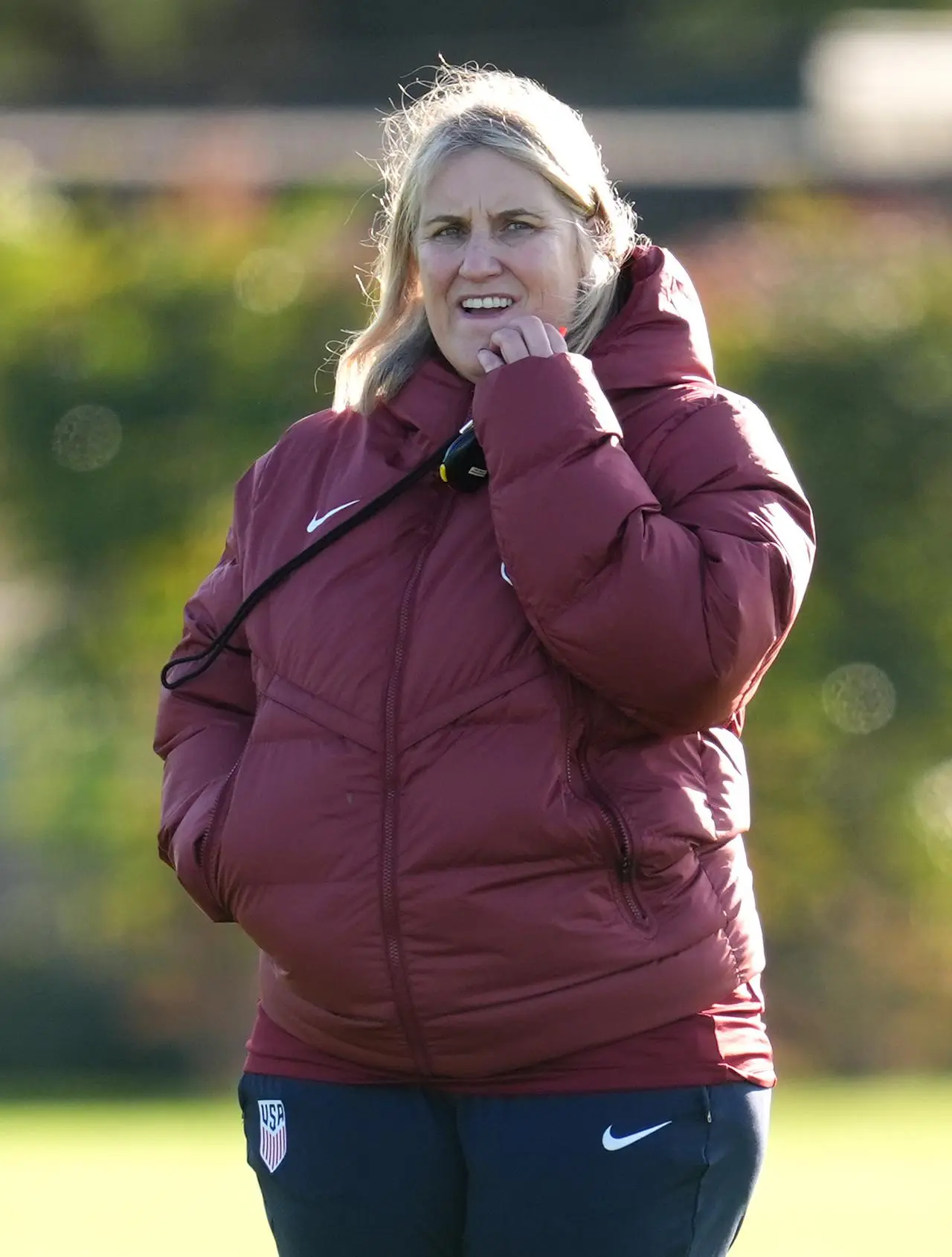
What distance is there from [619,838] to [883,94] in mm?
15314

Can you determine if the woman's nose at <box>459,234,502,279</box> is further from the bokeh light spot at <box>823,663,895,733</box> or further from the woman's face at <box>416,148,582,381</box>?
the bokeh light spot at <box>823,663,895,733</box>

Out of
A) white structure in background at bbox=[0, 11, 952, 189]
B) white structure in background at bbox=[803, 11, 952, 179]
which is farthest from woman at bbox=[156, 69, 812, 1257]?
white structure in background at bbox=[803, 11, 952, 179]

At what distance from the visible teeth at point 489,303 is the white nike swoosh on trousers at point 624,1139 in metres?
0.97

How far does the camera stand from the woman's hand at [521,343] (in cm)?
232

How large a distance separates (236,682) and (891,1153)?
456cm

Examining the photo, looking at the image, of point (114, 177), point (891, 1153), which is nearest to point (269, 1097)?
point (891, 1153)

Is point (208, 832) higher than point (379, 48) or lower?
lower

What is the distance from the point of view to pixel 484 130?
2.44m

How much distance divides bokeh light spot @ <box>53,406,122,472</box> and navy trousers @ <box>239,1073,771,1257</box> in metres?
6.05

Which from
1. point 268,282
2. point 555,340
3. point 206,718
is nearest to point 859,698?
point 268,282

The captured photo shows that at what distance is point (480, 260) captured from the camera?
7.96ft

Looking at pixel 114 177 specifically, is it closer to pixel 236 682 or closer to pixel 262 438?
pixel 262 438

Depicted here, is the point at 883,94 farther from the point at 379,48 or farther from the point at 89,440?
the point at 89,440

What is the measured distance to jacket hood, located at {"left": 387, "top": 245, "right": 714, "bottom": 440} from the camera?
7.80 ft
